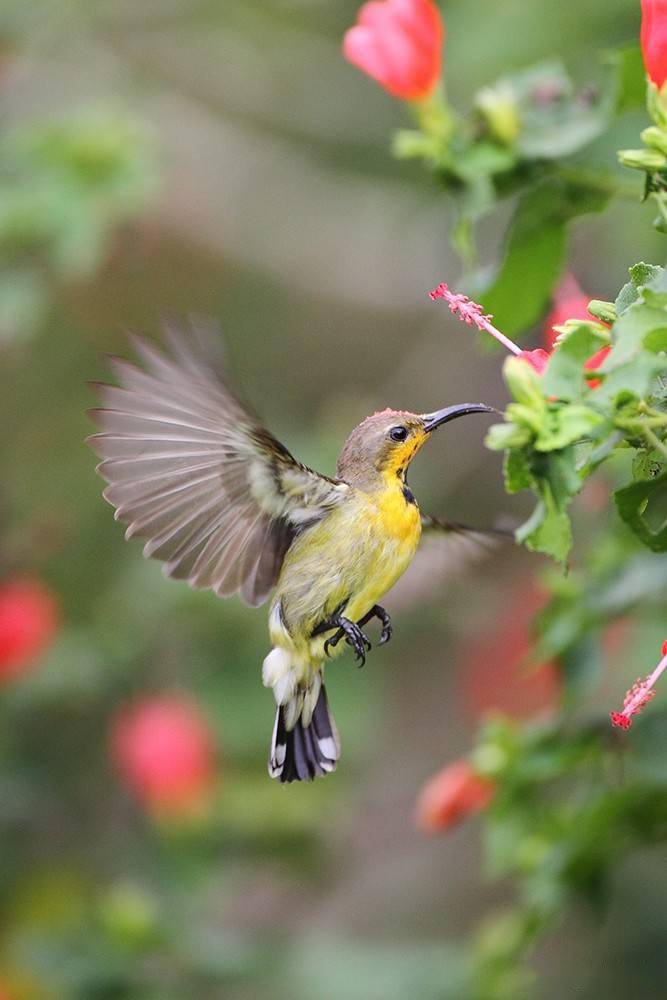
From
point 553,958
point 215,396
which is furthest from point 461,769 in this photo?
point 553,958

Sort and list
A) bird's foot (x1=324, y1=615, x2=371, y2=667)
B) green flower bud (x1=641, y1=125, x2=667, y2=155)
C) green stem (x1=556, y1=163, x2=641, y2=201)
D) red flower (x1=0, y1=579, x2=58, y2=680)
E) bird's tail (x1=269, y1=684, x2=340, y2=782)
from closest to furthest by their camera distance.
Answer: green flower bud (x1=641, y1=125, x2=667, y2=155)
bird's foot (x1=324, y1=615, x2=371, y2=667)
bird's tail (x1=269, y1=684, x2=340, y2=782)
green stem (x1=556, y1=163, x2=641, y2=201)
red flower (x1=0, y1=579, x2=58, y2=680)

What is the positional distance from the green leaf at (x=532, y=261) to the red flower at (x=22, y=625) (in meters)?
1.65

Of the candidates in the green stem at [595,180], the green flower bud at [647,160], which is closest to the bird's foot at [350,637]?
the green flower bud at [647,160]

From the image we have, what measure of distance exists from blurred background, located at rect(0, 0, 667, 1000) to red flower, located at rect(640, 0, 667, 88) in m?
0.74

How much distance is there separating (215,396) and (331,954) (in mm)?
2152

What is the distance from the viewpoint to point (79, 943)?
3217 mm

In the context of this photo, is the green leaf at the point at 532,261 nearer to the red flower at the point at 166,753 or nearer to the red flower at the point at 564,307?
the red flower at the point at 564,307

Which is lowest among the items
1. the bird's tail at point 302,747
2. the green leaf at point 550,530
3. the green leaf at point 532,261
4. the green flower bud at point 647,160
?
the green leaf at point 550,530

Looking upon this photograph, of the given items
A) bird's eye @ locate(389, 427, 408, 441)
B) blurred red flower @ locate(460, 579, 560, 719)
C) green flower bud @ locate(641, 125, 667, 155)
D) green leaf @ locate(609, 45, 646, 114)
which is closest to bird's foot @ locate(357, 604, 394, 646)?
bird's eye @ locate(389, 427, 408, 441)

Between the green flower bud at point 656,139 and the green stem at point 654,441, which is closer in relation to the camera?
the green stem at point 654,441

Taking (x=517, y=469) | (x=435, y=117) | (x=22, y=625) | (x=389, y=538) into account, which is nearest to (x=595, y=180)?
(x=435, y=117)

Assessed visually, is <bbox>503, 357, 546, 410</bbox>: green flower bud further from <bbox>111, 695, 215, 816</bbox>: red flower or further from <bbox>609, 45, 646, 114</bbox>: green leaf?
<bbox>111, 695, 215, 816</bbox>: red flower

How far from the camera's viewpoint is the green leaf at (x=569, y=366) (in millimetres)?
1222

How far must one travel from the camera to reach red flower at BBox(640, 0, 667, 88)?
1.52 meters
